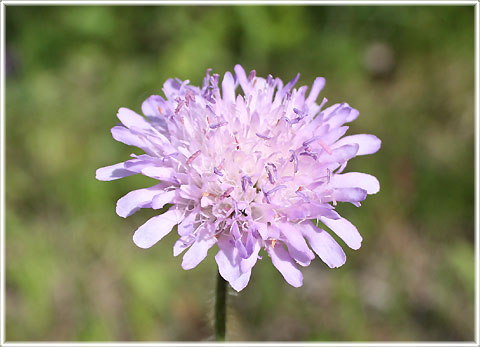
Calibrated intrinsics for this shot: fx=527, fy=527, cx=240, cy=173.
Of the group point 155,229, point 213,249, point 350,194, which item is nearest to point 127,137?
point 155,229

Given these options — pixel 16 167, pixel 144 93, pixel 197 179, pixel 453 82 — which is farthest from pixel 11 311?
pixel 453 82

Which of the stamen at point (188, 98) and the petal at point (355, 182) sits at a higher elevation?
the stamen at point (188, 98)

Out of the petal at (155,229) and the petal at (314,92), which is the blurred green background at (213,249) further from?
the petal at (314,92)

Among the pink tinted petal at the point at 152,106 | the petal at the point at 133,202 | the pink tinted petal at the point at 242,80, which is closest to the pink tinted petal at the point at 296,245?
the petal at the point at 133,202

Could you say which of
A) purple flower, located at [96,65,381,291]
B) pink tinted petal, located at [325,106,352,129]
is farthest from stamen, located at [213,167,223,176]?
pink tinted petal, located at [325,106,352,129]

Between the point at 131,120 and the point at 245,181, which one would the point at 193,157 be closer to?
the point at 245,181
